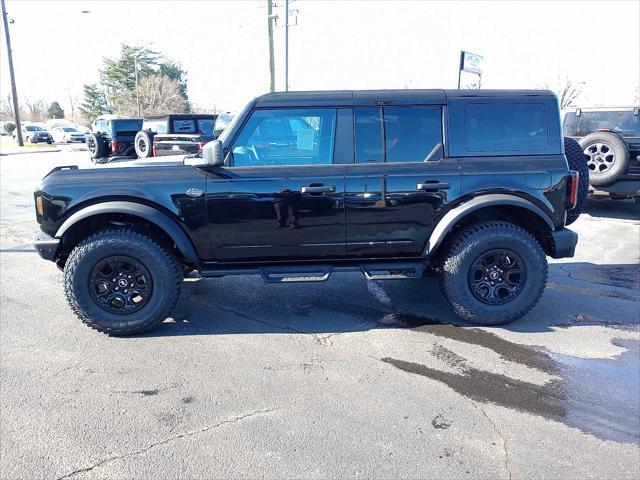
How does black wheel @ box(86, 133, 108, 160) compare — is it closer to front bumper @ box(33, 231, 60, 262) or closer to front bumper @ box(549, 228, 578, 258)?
front bumper @ box(33, 231, 60, 262)

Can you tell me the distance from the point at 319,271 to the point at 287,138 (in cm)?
119

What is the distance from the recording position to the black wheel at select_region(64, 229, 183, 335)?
13.3 ft

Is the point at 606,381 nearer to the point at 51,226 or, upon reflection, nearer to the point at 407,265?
the point at 407,265

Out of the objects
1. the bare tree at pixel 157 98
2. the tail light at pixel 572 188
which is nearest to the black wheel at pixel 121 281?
the tail light at pixel 572 188

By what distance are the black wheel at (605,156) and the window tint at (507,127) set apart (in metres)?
4.93

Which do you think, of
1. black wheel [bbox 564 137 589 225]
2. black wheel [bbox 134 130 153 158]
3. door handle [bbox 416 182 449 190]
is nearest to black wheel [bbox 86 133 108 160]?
black wheel [bbox 134 130 153 158]

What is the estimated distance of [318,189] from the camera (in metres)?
4.05

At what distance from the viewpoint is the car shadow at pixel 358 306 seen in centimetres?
436

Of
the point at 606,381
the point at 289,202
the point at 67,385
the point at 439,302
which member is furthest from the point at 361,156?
the point at 67,385

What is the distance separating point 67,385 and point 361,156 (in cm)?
283

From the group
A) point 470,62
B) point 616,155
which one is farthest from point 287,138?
point 470,62

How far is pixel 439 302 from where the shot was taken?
4.97 m

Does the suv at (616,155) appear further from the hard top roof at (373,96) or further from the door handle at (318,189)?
the door handle at (318,189)

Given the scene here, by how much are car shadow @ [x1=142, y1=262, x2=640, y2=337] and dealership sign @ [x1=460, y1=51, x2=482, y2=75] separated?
1583 centimetres
